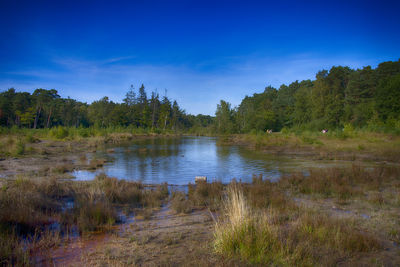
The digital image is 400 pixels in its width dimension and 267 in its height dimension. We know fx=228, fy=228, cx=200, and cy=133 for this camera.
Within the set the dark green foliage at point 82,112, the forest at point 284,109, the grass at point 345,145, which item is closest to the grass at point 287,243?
the grass at point 345,145

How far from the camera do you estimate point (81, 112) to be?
86125 mm

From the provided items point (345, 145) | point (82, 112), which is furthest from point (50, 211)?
point (82, 112)

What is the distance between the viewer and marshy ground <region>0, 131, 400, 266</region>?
4.16 meters

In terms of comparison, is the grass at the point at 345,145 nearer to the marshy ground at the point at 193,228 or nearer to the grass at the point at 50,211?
the marshy ground at the point at 193,228

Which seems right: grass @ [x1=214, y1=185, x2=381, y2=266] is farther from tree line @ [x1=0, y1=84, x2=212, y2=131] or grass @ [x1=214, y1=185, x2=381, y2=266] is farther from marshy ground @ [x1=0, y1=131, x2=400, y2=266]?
tree line @ [x1=0, y1=84, x2=212, y2=131]

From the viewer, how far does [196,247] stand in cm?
465

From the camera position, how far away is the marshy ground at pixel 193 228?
416cm

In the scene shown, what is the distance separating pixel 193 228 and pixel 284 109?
272ft

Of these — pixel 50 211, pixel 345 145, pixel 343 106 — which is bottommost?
pixel 50 211

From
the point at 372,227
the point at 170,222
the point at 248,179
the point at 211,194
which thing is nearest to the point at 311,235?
the point at 372,227

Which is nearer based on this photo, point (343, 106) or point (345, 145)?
point (345, 145)

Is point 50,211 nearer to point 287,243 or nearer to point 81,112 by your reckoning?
point 287,243

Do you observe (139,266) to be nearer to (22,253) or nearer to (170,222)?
(22,253)

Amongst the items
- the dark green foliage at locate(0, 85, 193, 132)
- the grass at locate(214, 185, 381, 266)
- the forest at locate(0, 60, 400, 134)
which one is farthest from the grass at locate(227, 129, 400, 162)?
the dark green foliage at locate(0, 85, 193, 132)
